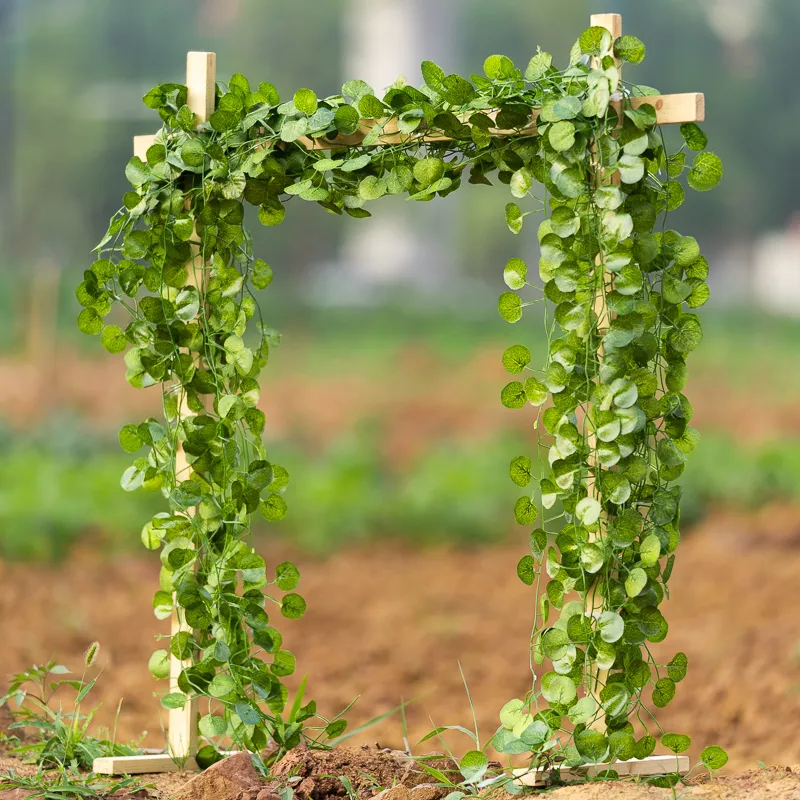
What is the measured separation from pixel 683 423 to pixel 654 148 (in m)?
0.46

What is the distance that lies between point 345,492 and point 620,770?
3441mm

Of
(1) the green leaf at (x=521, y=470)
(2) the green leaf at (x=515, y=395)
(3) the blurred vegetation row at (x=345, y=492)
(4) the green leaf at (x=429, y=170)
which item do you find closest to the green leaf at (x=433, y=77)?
(4) the green leaf at (x=429, y=170)

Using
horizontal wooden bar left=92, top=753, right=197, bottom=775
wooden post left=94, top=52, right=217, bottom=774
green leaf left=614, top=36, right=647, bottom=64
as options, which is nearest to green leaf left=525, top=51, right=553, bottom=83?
green leaf left=614, top=36, right=647, bottom=64

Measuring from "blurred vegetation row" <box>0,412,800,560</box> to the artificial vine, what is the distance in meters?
2.79

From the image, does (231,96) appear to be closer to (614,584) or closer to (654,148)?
(654,148)

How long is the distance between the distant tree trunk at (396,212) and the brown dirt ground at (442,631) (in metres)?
1.87

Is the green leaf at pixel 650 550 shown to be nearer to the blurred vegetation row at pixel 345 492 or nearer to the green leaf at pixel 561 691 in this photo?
the green leaf at pixel 561 691

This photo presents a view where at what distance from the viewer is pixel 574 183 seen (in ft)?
5.34

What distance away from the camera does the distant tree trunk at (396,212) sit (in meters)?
5.77

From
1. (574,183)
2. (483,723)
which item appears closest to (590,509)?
(574,183)

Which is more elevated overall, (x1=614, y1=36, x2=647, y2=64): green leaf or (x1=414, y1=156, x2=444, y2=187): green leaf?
(x1=614, y1=36, x2=647, y2=64): green leaf

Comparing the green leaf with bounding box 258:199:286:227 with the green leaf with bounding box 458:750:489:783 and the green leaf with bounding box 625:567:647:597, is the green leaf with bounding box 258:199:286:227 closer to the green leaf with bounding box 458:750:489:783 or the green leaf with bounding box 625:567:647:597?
the green leaf with bounding box 625:567:647:597

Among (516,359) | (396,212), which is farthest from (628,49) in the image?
(396,212)

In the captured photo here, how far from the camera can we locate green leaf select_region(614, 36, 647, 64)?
5.32 feet
